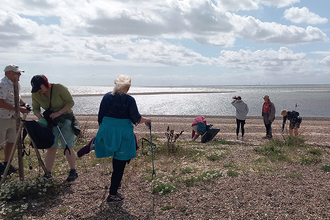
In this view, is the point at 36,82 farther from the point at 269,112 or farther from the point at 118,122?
the point at 269,112

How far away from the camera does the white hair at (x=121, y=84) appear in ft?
12.1

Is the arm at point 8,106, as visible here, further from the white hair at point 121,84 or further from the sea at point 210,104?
the sea at point 210,104

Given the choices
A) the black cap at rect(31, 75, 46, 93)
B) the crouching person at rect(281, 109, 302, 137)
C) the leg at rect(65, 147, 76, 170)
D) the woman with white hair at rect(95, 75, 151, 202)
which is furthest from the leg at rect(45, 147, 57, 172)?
the crouching person at rect(281, 109, 302, 137)

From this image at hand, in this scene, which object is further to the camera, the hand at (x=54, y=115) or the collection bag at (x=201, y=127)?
Result: the collection bag at (x=201, y=127)

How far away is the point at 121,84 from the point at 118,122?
509mm

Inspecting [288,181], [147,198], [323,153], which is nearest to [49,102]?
[147,198]

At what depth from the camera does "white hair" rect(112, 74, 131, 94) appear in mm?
3693

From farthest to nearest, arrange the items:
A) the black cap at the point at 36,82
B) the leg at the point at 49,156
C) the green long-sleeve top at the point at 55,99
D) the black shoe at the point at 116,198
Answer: the leg at the point at 49,156, the green long-sleeve top at the point at 55,99, the black cap at the point at 36,82, the black shoe at the point at 116,198

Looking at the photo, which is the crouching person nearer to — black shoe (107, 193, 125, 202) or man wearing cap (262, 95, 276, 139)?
man wearing cap (262, 95, 276, 139)

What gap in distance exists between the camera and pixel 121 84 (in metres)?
3.72

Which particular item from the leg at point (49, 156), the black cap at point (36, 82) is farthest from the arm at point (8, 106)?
the leg at point (49, 156)

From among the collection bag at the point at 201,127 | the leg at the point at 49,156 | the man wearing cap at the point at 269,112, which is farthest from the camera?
the man wearing cap at the point at 269,112

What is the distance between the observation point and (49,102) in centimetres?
466

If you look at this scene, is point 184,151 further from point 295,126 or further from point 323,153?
point 295,126
